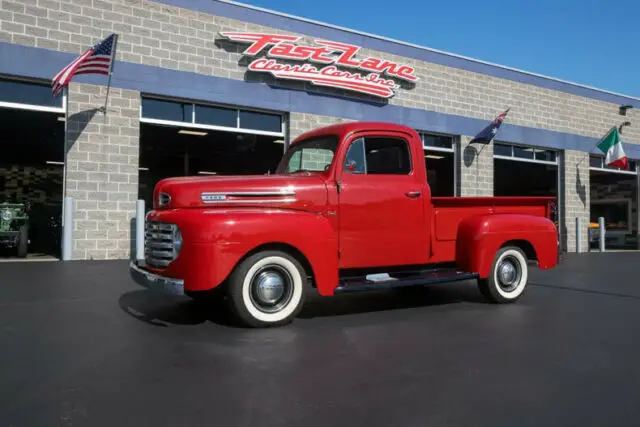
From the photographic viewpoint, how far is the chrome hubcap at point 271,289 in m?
4.80

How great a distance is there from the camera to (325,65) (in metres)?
13.7

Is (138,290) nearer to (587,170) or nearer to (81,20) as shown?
(81,20)

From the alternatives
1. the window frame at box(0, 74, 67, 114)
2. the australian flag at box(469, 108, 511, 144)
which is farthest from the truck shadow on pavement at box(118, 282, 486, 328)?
the australian flag at box(469, 108, 511, 144)

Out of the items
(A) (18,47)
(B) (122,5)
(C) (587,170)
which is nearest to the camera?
(A) (18,47)

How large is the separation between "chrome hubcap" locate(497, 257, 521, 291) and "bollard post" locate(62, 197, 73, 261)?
9.08 metres

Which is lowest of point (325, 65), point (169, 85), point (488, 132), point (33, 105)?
point (33, 105)

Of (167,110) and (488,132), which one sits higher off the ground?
(488,132)

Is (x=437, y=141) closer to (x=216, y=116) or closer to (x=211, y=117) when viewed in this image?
(x=216, y=116)

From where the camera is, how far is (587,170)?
19.5 m

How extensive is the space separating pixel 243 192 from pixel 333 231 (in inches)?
42.2

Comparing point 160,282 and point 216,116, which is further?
point 216,116

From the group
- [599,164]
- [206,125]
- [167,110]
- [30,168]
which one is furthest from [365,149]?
[30,168]

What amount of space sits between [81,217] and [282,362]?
8828 mm

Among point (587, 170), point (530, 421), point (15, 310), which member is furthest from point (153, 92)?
point (587, 170)
